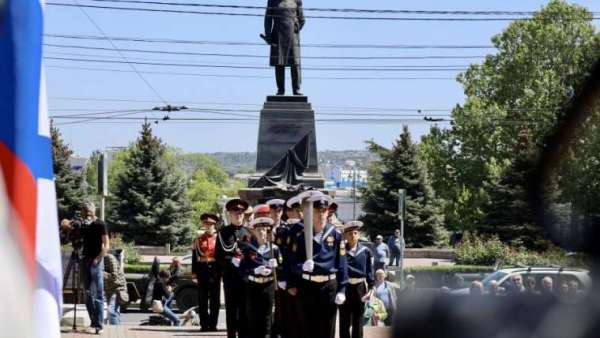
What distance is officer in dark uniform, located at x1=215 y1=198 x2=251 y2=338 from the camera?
12828 mm

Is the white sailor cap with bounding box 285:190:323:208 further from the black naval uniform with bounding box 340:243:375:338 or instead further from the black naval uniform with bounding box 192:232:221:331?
the black naval uniform with bounding box 192:232:221:331

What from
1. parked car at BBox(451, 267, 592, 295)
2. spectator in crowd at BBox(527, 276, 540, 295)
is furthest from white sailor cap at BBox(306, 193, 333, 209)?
spectator in crowd at BBox(527, 276, 540, 295)

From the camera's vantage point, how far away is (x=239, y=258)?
493 inches

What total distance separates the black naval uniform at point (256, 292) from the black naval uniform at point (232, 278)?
0.35m

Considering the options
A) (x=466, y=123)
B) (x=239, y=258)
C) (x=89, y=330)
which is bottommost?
(x=89, y=330)

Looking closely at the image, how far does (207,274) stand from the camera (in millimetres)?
14680

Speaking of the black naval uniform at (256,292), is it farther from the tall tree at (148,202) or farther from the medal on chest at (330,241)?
the tall tree at (148,202)

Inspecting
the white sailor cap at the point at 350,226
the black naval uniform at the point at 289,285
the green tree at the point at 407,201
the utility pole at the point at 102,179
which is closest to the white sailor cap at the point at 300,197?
the black naval uniform at the point at 289,285

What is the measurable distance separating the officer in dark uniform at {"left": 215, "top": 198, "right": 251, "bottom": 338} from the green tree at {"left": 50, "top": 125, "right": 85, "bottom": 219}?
45.9 meters

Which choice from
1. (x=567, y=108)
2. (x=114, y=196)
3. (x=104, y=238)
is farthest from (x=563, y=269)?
(x=114, y=196)

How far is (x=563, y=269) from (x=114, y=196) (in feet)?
195

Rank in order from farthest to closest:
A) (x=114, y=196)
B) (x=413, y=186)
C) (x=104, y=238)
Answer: (x=114, y=196) < (x=413, y=186) < (x=104, y=238)

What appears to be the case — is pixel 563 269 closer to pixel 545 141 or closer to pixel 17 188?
pixel 545 141

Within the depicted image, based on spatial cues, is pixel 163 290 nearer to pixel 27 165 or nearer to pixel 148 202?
pixel 27 165
